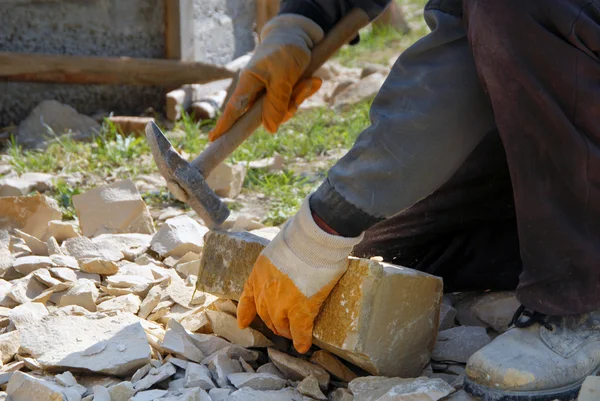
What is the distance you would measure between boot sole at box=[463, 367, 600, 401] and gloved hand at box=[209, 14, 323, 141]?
116 cm

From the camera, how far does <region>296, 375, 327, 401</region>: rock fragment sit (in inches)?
82.1

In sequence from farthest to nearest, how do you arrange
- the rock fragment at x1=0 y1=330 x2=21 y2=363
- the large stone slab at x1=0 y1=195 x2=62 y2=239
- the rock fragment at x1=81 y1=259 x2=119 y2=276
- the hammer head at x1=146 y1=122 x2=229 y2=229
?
the large stone slab at x1=0 y1=195 x2=62 y2=239 < the rock fragment at x1=81 y1=259 x2=119 y2=276 < the hammer head at x1=146 y1=122 x2=229 y2=229 < the rock fragment at x1=0 y1=330 x2=21 y2=363

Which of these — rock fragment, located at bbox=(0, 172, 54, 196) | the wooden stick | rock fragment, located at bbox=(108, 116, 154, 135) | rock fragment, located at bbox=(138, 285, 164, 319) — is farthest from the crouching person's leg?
the wooden stick

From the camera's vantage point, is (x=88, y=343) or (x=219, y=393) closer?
(x=219, y=393)

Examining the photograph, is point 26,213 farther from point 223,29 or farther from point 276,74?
point 223,29

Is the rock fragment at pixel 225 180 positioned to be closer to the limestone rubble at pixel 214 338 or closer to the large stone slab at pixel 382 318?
the limestone rubble at pixel 214 338

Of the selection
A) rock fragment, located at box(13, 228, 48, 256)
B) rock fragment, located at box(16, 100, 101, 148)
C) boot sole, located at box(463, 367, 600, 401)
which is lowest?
rock fragment, located at box(16, 100, 101, 148)

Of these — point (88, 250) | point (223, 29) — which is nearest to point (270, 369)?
point (88, 250)

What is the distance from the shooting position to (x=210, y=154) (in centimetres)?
268

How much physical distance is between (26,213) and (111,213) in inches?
13.7

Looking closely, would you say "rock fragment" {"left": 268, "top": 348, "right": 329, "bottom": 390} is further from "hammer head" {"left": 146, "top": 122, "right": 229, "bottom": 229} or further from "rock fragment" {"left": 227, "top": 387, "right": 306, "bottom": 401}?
"hammer head" {"left": 146, "top": 122, "right": 229, "bottom": 229}

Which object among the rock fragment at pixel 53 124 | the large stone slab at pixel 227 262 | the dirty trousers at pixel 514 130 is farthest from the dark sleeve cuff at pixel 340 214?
the rock fragment at pixel 53 124

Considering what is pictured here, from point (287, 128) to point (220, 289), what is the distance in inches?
115

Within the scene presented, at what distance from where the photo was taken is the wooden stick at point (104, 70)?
4.99m
